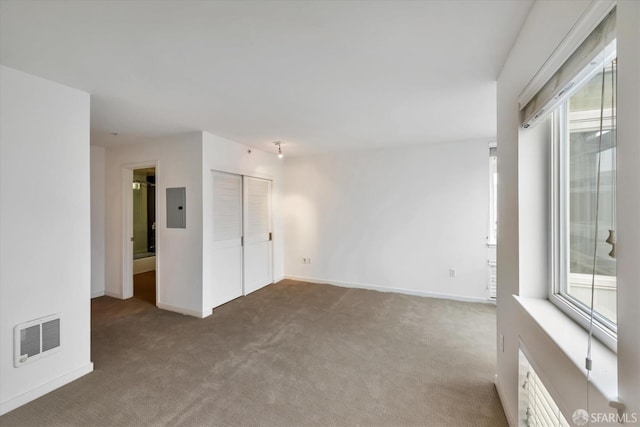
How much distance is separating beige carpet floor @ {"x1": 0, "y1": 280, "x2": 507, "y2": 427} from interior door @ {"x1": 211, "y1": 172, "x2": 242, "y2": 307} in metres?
0.47

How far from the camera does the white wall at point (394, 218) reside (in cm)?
421

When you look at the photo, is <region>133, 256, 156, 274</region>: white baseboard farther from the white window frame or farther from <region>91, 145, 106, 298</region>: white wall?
the white window frame

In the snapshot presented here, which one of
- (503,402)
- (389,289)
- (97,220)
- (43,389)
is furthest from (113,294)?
(503,402)

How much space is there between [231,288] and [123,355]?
171cm

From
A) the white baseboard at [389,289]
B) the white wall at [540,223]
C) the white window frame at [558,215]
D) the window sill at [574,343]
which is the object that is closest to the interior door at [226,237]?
the white baseboard at [389,289]

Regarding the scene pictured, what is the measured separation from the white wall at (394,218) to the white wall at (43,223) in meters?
3.47

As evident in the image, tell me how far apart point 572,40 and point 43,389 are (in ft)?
12.7

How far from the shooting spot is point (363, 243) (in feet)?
16.2

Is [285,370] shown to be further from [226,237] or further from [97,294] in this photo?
[97,294]

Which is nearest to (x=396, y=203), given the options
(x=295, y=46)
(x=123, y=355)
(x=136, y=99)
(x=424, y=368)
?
(x=424, y=368)

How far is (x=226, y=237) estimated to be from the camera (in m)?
4.18

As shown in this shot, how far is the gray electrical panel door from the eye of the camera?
3775 millimetres

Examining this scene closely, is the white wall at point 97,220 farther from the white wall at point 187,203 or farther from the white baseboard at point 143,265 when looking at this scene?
the white baseboard at point 143,265

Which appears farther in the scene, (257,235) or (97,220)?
(257,235)
